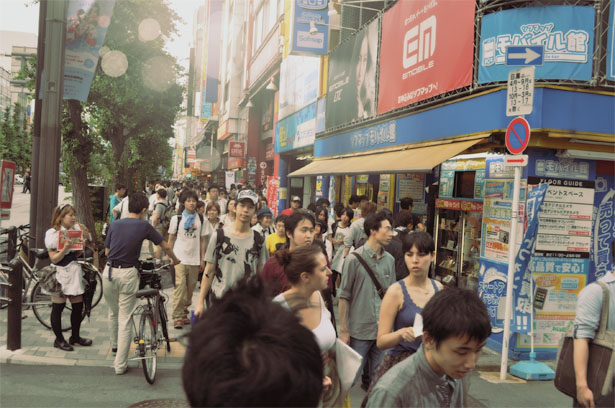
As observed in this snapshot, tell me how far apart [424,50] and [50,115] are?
6.71m

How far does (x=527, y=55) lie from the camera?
7.11 metres

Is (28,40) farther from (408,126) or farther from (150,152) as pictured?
(408,126)

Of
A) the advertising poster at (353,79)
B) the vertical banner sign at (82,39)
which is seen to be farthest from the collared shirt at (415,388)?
the advertising poster at (353,79)

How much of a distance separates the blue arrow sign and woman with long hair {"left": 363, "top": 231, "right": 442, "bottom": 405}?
4.29 m

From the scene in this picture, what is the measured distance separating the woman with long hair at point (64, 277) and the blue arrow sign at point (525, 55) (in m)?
6.09

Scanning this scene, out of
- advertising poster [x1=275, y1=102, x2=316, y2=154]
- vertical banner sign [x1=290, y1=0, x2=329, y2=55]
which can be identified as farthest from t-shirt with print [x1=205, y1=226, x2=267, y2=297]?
advertising poster [x1=275, y1=102, x2=316, y2=154]

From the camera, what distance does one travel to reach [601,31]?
7754 mm

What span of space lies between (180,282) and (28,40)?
13372 centimetres

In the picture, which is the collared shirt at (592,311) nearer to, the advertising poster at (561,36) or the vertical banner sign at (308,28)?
the advertising poster at (561,36)

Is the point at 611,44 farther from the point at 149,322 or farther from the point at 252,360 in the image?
the point at 252,360

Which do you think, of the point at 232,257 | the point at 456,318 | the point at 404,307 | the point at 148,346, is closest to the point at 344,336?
the point at 404,307

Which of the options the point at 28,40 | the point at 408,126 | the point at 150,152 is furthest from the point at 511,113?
the point at 28,40

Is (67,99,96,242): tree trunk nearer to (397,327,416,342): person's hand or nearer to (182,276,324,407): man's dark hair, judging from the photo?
(397,327,416,342): person's hand

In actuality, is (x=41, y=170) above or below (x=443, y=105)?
below
